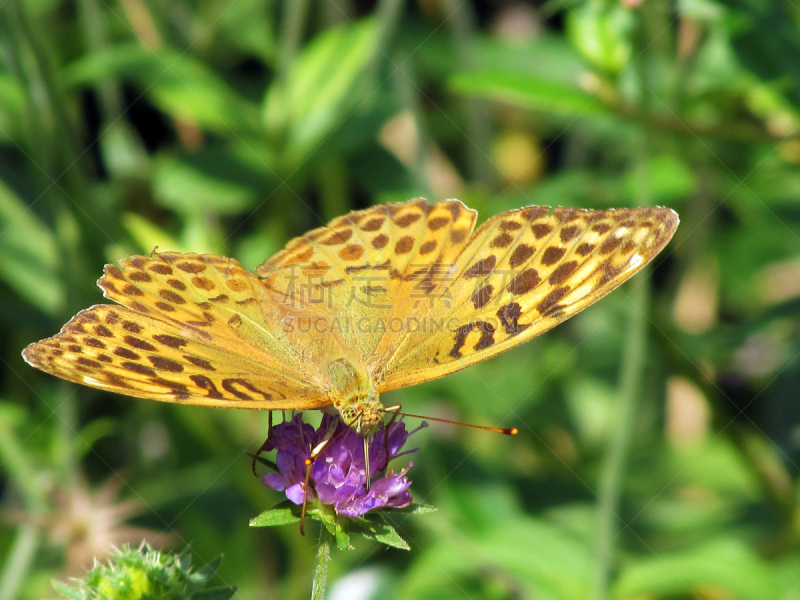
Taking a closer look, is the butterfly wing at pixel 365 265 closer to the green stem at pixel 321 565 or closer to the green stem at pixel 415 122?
the green stem at pixel 321 565

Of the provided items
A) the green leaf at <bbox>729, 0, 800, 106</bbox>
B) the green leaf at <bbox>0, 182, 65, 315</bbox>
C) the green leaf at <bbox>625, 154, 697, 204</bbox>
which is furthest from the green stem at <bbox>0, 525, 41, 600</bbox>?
the green leaf at <bbox>729, 0, 800, 106</bbox>

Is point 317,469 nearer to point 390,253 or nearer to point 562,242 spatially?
point 390,253

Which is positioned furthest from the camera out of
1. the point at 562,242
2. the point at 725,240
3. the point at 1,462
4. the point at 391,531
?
the point at 725,240

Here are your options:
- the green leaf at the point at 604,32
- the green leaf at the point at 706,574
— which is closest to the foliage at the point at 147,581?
the green leaf at the point at 706,574

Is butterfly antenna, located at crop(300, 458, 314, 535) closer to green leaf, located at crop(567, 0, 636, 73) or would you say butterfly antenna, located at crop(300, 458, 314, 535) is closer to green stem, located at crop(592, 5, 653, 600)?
green stem, located at crop(592, 5, 653, 600)

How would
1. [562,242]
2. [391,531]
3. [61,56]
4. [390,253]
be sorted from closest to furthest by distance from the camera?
[391,531], [562,242], [390,253], [61,56]

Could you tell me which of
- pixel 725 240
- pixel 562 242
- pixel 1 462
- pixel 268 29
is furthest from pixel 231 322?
pixel 725 240

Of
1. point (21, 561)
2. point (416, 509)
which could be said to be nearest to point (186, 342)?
point (416, 509)

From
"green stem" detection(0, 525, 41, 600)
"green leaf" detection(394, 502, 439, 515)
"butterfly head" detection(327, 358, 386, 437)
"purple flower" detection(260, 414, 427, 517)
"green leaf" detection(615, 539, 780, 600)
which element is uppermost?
"butterfly head" detection(327, 358, 386, 437)
